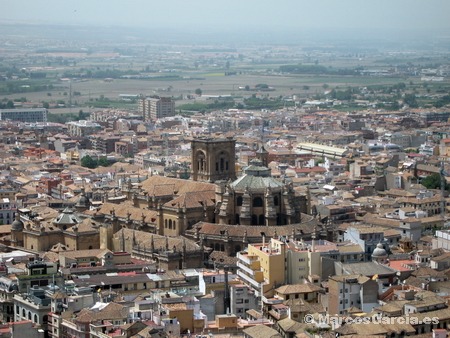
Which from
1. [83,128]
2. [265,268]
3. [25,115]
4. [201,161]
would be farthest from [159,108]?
[265,268]

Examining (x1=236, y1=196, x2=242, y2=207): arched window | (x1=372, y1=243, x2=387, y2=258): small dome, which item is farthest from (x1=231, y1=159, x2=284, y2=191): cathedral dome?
(x1=372, y1=243, x2=387, y2=258): small dome

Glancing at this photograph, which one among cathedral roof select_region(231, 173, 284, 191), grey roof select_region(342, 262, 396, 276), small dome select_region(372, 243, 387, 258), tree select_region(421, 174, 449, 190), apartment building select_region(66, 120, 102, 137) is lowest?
apartment building select_region(66, 120, 102, 137)

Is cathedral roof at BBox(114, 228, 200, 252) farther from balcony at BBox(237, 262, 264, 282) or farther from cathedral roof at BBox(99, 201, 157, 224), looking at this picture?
balcony at BBox(237, 262, 264, 282)

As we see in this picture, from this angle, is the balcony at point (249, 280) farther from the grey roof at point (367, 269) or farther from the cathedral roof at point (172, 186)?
the cathedral roof at point (172, 186)

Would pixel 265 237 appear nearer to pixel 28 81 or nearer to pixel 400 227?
pixel 400 227

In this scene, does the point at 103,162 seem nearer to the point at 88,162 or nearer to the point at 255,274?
the point at 88,162

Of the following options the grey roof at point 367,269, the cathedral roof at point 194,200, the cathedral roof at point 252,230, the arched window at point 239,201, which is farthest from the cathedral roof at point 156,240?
the grey roof at point 367,269
